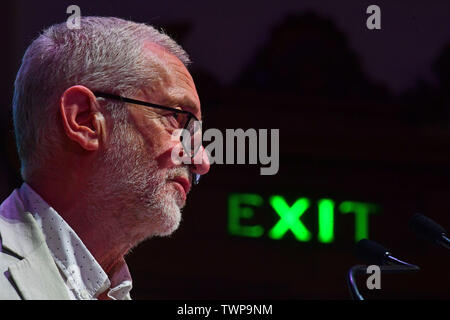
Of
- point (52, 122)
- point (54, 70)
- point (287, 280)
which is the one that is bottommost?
point (287, 280)

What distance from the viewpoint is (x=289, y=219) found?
5.05 meters

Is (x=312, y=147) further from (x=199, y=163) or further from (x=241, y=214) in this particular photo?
(x=199, y=163)

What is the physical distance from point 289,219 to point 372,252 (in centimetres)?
311

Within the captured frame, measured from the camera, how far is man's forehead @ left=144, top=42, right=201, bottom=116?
2059 mm

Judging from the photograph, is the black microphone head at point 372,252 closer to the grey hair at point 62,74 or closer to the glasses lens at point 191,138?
the glasses lens at point 191,138

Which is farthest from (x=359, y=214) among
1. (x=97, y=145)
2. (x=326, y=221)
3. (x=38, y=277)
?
(x=38, y=277)

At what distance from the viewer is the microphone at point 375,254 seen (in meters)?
1.92

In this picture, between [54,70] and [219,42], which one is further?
[219,42]

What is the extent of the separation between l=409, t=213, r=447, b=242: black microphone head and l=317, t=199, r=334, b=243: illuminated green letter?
3016mm

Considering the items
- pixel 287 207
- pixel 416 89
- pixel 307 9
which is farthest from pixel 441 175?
pixel 307 9

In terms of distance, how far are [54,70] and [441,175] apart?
4.21 m

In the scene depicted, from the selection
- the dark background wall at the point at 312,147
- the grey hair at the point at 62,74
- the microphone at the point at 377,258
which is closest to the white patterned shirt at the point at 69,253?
the grey hair at the point at 62,74

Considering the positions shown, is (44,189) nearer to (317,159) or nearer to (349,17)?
(349,17)

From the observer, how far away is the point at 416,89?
5184 millimetres
